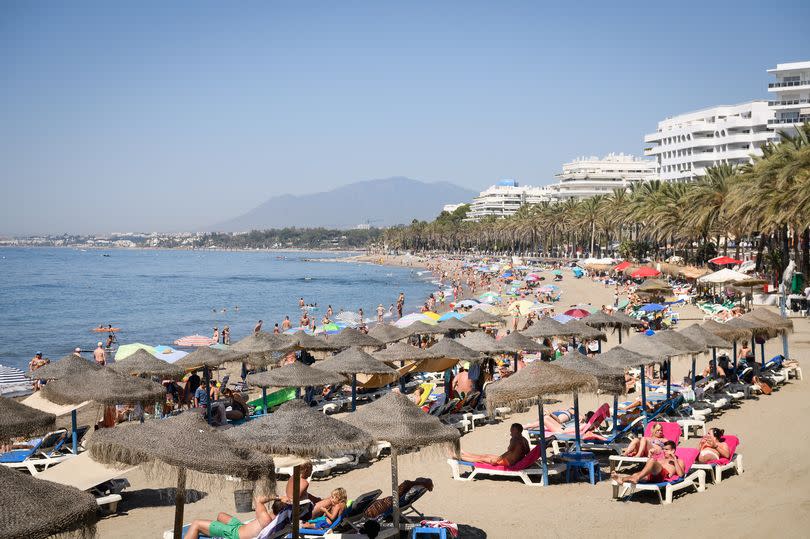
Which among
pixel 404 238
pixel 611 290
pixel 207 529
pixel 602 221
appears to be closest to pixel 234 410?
pixel 207 529

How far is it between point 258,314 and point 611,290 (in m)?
23.5

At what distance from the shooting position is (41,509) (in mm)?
4871

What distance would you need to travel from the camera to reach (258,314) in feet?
178

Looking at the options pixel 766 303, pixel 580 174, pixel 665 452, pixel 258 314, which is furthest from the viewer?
pixel 580 174

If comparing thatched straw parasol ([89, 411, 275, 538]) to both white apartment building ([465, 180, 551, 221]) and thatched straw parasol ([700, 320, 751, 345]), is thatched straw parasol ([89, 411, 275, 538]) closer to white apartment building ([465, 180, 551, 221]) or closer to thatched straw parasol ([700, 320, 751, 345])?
thatched straw parasol ([700, 320, 751, 345])

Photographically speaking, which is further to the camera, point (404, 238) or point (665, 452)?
point (404, 238)

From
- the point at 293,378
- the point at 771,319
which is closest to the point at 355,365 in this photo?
the point at 293,378

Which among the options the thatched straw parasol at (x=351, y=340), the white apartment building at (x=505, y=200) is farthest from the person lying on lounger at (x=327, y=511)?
the white apartment building at (x=505, y=200)

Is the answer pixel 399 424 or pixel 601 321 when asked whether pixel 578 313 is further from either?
pixel 399 424

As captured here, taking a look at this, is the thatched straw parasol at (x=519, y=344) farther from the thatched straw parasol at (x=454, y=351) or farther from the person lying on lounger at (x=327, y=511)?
the person lying on lounger at (x=327, y=511)

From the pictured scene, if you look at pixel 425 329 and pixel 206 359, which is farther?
pixel 425 329

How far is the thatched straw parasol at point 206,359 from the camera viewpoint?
15211 mm

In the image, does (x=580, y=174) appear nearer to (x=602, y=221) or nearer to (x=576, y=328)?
(x=602, y=221)

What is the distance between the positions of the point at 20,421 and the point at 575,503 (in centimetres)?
649
